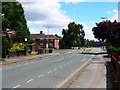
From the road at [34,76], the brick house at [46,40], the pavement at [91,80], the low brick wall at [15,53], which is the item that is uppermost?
the brick house at [46,40]

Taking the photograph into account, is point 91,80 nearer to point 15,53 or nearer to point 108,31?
point 15,53

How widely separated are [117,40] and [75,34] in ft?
187

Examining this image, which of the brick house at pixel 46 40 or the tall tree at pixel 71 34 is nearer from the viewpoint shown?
the brick house at pixel 46 40

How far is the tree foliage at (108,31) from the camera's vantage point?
147ft

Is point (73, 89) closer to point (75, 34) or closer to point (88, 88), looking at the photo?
point (88, 88)

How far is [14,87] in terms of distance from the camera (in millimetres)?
10172

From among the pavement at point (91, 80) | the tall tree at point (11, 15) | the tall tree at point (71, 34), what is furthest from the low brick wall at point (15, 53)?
the tall tree at point (71, 34)

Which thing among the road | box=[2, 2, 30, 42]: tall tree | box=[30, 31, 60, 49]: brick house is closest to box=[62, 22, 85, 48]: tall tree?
box=[30, 31, 60, 49]: brick house

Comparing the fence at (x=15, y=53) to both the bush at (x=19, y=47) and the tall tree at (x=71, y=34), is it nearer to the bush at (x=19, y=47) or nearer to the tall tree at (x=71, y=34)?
the bush at (x=19, y=47)

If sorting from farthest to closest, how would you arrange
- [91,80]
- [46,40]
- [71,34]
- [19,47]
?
[71,34] → [46,40] → [19,47] → [91,80]

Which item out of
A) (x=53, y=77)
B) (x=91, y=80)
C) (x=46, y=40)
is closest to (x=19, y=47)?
(x=53, y=77)

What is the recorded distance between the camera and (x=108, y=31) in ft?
152

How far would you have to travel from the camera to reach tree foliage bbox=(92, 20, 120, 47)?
44.8 meters

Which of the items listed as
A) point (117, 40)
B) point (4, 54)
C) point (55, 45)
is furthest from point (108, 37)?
point (55, 45)
